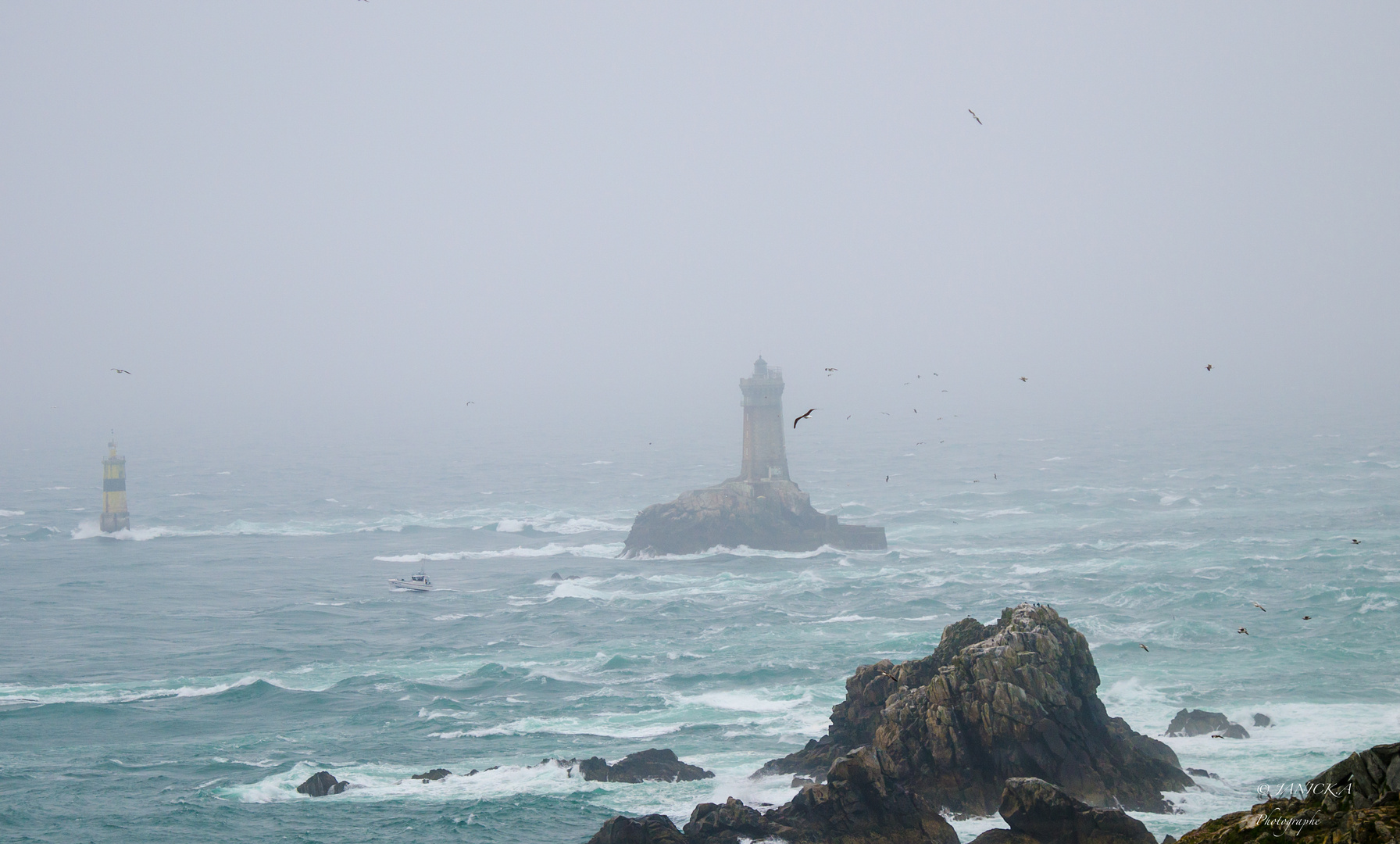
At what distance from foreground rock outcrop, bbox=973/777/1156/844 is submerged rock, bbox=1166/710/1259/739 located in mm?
10835

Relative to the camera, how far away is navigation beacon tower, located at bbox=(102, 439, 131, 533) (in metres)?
91.4

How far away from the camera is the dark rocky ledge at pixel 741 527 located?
78.6 meters

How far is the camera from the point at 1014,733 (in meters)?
31.7

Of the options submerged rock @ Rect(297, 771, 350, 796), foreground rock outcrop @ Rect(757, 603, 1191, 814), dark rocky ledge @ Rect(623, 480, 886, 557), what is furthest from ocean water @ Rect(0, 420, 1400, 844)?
dark rocky ledge @ Rect(623, 480, 886, 557)

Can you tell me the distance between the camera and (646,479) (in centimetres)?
12456

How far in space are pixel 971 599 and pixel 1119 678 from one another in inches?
593

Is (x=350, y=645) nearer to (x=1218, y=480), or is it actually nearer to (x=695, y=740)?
(x=695, y=740)

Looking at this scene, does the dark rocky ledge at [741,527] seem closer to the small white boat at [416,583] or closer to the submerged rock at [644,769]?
the small white boat at [416,583]

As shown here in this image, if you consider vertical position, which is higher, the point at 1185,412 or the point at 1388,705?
the point at 1185,412

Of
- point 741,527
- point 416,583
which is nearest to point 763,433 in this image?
point 741,527

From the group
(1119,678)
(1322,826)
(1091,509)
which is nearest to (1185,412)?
(1091,509)

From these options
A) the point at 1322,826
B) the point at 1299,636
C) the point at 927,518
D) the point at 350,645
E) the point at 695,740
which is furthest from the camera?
the point at 927,518

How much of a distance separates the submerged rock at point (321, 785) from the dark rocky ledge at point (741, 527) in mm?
43098

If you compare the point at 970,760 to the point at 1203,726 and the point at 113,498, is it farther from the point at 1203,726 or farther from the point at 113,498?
the point at 113,498
